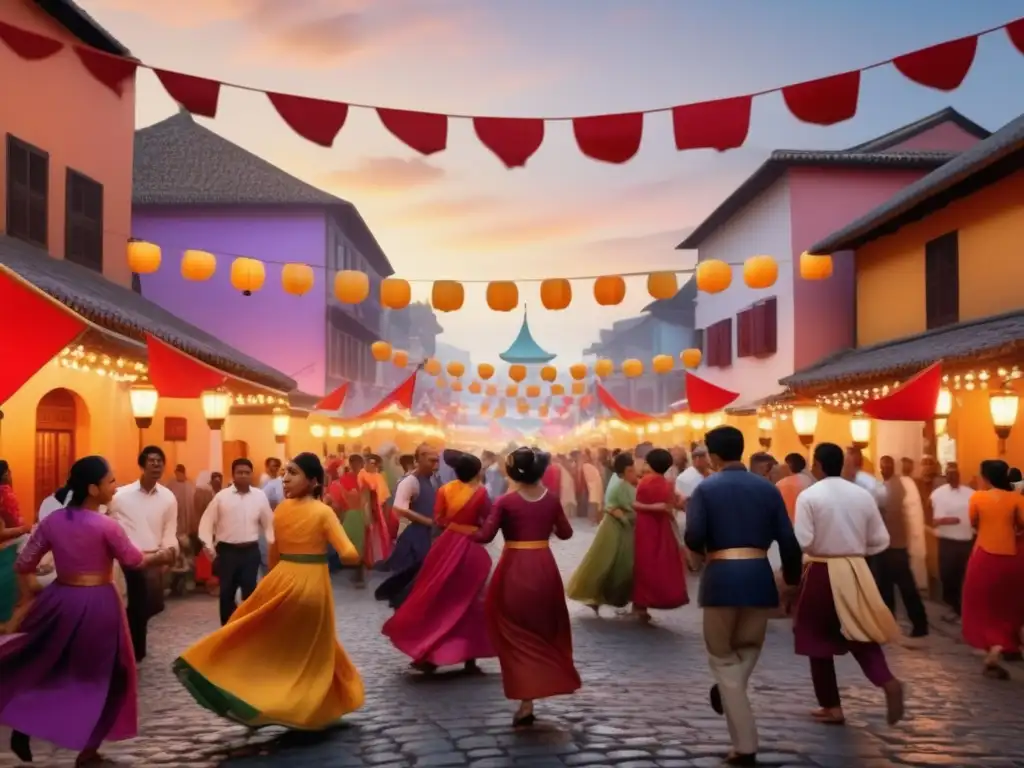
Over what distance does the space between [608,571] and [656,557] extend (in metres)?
0.66

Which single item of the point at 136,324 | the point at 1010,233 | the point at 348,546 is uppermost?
the point at 1010,233

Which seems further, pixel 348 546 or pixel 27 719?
pixel 348 546

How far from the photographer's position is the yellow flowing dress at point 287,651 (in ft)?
23.1

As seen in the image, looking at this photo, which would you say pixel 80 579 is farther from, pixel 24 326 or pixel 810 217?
pixel 810 217

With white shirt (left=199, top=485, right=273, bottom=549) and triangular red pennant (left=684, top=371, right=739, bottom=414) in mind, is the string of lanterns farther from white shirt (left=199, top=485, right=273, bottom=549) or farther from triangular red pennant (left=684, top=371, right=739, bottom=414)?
white shirt (left=199, top=485, right=273, bottom=549)

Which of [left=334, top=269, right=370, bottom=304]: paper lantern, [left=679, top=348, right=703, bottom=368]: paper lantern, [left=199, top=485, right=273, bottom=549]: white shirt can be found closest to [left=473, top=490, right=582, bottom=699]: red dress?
[left=199, top=485, right=273, bottom=549]: white shirt

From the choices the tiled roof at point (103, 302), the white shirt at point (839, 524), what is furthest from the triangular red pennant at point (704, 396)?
the white shirt at point (839, 524)

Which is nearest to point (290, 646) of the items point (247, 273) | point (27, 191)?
point (27, 191)

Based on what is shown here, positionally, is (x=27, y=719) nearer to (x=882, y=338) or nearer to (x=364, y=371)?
(x=882, y=338)

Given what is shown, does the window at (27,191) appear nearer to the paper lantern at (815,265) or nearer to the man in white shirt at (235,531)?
the man in white shirt at (235,531)

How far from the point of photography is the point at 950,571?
12.9 meters

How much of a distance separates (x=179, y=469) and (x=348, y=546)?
9.44m

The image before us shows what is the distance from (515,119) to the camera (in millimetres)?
11531

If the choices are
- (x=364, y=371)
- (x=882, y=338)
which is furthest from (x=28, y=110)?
(x=364, y=371)
